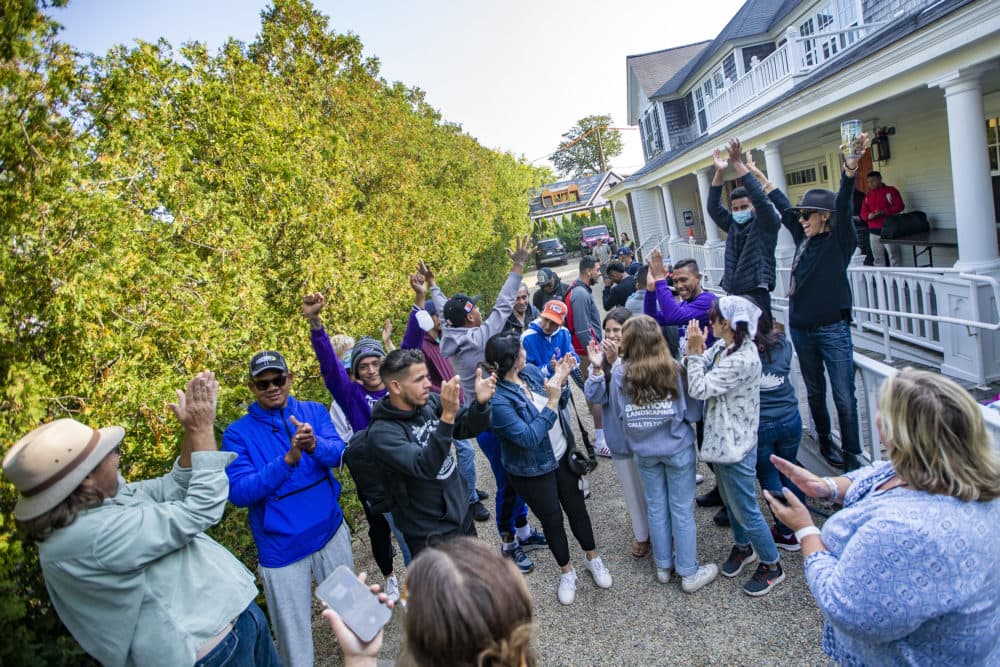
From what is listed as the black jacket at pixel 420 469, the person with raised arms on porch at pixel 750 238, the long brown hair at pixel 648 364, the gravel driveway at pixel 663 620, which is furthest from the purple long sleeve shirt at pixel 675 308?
the black jacket at pixel 420 469

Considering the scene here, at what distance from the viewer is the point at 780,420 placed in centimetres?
355

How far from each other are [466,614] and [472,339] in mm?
3689

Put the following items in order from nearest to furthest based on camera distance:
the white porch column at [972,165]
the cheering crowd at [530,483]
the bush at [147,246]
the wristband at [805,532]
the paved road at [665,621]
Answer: the cheering crowd at [530,483] < the wristband at [805,532] < the bush at [147,246] < the paved road at [665,621] < the white porch column at [972,165]

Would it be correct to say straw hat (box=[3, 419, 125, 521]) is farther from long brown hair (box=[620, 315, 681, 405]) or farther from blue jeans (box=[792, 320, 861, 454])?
blue jeans (box=[792, 320, 861, 454])

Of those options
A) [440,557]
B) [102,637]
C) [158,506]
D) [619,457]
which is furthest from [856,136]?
[102,637]

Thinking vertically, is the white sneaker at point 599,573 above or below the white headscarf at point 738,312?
below

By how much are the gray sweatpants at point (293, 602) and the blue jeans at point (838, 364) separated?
367cm

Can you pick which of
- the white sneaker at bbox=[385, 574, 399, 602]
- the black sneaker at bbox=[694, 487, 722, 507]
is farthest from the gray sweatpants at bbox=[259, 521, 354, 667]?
the black sneaker at bbox=[694, 487, 722, 507]

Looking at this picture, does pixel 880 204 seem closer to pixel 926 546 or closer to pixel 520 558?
pixel 520 558

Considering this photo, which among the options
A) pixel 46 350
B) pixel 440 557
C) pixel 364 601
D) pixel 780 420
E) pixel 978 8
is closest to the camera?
pixel 440 557

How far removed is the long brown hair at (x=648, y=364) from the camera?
3.38 m

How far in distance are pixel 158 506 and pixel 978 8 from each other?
7.22 metres

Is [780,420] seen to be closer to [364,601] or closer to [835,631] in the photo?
[835,631]

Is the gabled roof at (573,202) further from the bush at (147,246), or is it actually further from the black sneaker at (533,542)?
the black sneaker at (533,542)
